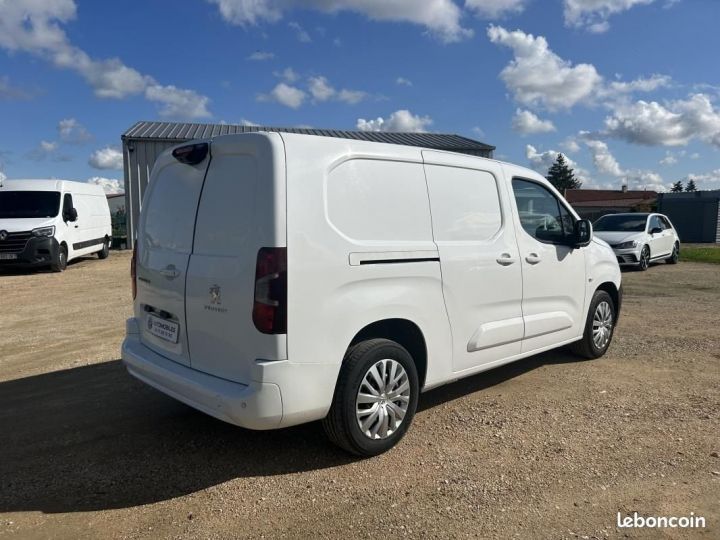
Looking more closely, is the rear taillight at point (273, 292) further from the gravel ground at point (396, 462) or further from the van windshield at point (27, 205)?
the van windshield at point (27, 205)

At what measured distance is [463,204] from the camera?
4.16 meters

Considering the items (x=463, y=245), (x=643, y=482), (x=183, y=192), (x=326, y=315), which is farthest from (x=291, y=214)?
(x=643, y=482)

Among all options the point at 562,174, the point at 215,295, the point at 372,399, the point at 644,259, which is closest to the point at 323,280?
the point at 215,295

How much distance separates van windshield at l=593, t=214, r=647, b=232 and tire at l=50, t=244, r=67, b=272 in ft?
49.0

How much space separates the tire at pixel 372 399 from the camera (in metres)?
3.36

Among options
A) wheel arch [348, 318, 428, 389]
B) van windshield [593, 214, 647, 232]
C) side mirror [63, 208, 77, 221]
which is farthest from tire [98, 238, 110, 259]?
wheel arch [348, 318, 428, 389]

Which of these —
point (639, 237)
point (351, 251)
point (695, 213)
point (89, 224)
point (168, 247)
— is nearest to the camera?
point (351, 251)

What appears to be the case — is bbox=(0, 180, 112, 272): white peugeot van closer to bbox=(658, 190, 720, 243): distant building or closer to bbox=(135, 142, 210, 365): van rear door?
bbox=(135, 142, 210, 365): van rear door

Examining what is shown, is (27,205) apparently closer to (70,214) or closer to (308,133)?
(70,214)

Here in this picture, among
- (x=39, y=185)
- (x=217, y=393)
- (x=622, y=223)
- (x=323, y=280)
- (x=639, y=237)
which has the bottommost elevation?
(x=217, y=393)

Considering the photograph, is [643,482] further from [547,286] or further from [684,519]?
[547,286]

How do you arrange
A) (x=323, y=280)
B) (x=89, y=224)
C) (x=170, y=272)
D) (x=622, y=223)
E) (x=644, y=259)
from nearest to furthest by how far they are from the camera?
(x=323, y=280), (x=170, y=272), (x=644, y=259), (x=622, y=223), (x=89, y=224)

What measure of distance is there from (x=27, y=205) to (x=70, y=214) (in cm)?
103

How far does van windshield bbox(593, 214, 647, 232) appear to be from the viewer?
609 inches
